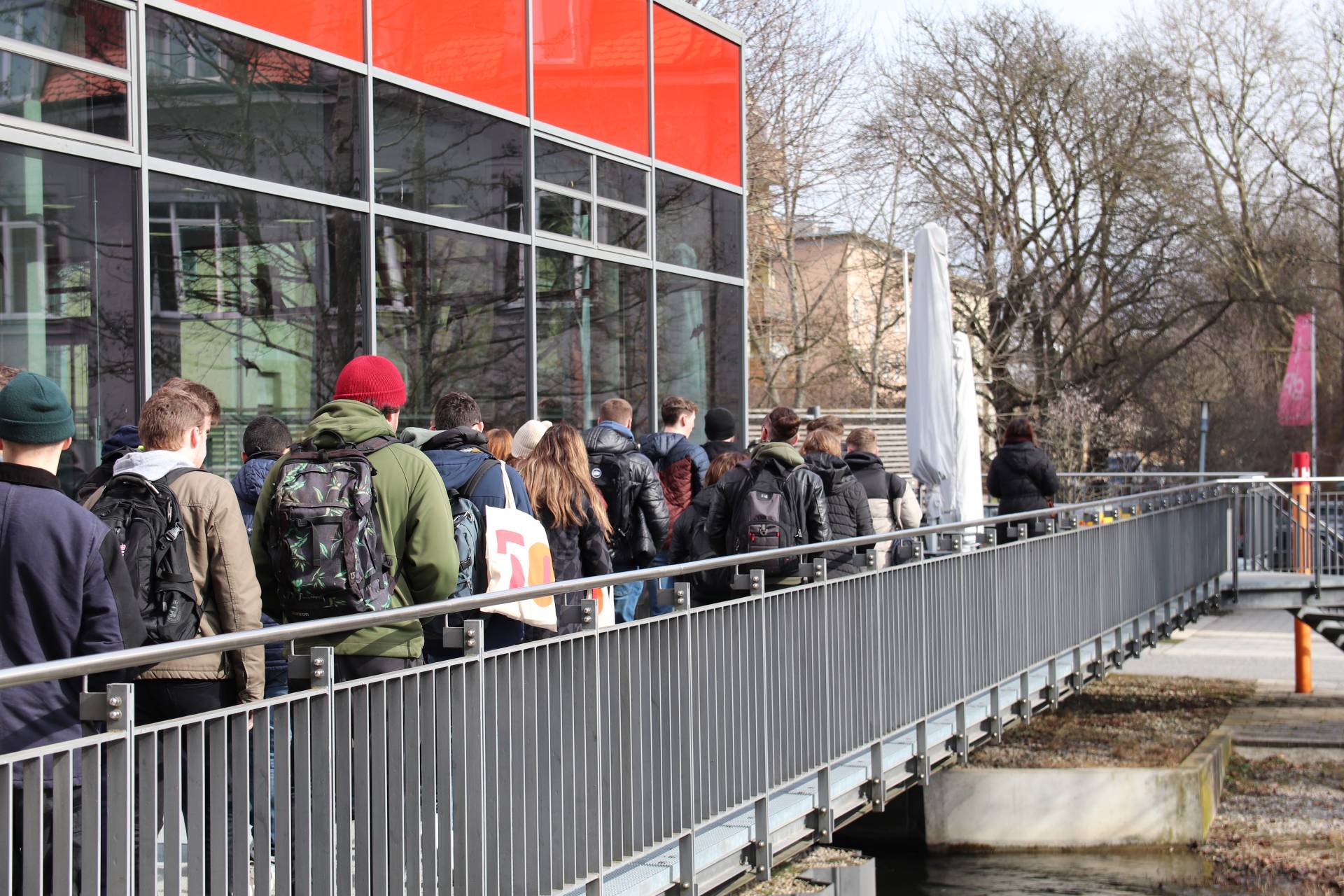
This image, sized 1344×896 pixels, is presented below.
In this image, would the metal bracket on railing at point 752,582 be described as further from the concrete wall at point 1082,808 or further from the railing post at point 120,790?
the concrete wall at point 1082,808

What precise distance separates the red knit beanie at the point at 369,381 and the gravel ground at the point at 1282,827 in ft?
41.3

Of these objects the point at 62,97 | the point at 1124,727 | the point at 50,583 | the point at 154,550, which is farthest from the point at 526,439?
the point at 1124,727

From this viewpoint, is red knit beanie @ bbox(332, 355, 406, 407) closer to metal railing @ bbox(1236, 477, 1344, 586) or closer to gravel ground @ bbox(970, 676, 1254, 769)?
metal railing @ bbox(1236, 477, 1344, 586)

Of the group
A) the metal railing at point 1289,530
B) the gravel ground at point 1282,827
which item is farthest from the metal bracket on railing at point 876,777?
the metal railing at point 1289,530

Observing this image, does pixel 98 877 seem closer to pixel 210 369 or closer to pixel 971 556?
pixel 210 369

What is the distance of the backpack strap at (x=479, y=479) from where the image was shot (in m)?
5.33

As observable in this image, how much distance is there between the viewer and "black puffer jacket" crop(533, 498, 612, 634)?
6191mm

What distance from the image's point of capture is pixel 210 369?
7406 mm

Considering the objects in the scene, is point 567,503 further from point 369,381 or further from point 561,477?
point 369,381

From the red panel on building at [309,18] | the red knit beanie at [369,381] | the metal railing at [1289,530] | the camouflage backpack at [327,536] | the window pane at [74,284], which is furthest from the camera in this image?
the metal railing at [1289,530]

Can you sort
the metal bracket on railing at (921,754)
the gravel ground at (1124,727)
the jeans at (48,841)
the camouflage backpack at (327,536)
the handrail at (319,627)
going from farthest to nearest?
the gravel ground at (1124,727)
the metal bracket on railing at (921,754)
the camouflage backpack at (327,536)
the jeans at (48,841)
the handrail at (319,627)

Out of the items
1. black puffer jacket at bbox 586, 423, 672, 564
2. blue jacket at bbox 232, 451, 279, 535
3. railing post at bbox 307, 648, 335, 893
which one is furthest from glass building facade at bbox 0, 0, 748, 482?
railing post at bbox 307, 648, 335, 893

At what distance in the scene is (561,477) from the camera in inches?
241

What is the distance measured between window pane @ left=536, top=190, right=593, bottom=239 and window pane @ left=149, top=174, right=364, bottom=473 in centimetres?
185
